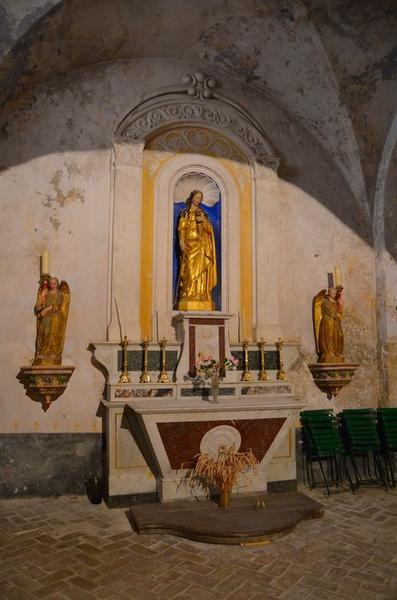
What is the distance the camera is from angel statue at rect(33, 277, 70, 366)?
6309 millimetres

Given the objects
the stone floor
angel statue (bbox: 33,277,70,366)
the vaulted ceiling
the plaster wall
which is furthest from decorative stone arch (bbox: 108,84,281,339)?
the stone floor

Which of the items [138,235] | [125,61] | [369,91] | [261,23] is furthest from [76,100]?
[369,91]

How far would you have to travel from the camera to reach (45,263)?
6.43 meters

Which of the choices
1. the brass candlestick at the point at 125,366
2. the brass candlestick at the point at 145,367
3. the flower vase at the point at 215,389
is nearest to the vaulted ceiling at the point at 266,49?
the brass candlestick at the point at 125,366

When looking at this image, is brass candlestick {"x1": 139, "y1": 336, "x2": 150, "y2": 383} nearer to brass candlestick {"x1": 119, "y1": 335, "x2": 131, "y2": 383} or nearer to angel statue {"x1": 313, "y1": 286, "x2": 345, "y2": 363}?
brass candlestick {"x1": 119, "y1": 335, "x2": 131, "y2": 383}

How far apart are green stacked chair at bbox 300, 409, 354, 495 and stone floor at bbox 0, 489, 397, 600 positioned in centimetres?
108

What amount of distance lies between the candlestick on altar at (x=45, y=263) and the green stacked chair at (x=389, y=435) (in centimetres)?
518

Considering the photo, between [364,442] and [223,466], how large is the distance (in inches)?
99.2

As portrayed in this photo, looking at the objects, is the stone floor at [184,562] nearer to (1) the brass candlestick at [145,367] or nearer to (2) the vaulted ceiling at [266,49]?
(1) the brass candlestick at [145,367]

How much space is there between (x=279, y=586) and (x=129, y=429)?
285cm

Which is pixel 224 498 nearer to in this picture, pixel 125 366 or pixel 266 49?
pixel 125 366

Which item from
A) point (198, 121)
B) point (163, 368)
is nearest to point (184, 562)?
point (163, 368)

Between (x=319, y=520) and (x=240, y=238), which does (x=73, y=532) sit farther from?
(x=240, y=238)

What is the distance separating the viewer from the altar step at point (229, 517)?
4863mm
